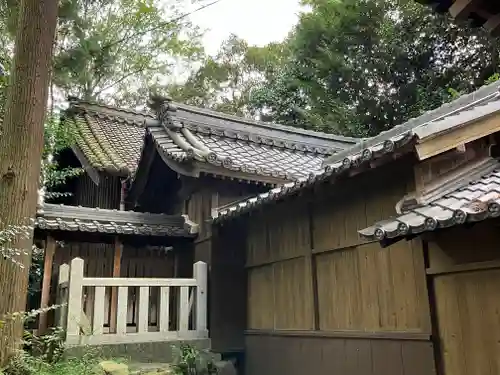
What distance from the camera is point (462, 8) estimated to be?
13.6ft

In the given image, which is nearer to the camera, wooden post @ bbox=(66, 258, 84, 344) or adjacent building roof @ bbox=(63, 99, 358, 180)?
wooden post @ bbox=(66, 258, 84, 344)

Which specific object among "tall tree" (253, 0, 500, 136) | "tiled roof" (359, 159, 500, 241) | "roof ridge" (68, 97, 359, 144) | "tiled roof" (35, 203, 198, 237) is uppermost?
"tall tree" (253, 0, 500, 136)

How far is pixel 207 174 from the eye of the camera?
859 cm

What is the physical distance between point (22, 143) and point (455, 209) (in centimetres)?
507

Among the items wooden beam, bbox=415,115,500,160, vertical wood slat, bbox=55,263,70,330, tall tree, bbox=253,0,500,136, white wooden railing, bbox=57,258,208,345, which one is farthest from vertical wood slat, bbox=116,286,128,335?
tall tree, bbox=253,0,500,136

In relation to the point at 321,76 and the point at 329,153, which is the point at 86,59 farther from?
the point at 321,76

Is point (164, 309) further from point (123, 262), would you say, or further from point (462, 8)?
point (462, 8)

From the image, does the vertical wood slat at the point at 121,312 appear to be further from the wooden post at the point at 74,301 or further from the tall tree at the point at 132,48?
the tall tree at the point at 132,48

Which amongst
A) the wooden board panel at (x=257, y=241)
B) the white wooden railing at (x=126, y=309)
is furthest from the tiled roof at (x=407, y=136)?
the white wooden railing at (x=126, y=309)

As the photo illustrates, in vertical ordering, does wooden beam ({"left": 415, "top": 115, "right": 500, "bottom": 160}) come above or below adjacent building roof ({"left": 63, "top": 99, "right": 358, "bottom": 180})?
below

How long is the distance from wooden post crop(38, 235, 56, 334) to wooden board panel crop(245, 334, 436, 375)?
343cm

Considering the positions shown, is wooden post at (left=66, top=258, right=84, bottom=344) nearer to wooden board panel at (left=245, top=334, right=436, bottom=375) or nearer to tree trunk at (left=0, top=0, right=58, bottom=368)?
tree trunk at (left=0, top=0, right=58, bottom=368)

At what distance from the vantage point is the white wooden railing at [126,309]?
282 inches

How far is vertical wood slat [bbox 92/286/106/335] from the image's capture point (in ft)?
23.7
